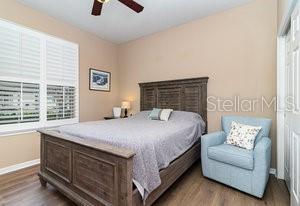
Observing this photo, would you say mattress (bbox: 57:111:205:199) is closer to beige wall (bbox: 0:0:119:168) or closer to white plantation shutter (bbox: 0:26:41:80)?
beige wall (bbox: 0:0:119:168)

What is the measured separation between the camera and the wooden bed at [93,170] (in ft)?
4.52

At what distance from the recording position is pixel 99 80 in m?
4.25

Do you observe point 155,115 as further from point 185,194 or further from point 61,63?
point 61,63

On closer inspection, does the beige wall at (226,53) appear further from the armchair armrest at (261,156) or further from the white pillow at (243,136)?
the armchair armrest at (261,156)

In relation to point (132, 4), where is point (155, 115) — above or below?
below

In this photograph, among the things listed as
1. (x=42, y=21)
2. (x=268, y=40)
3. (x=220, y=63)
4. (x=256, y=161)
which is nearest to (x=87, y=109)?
(x=42, y=21)

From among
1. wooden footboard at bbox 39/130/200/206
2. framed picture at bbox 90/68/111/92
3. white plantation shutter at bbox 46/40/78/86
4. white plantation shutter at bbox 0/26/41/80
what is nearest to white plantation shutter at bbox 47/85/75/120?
white plantation shutter at bbox 46/40/78/86

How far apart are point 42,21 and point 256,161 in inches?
162

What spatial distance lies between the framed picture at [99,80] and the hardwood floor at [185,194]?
2344 mm

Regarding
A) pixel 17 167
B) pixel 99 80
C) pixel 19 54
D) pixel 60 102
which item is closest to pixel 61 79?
pixel 60 102

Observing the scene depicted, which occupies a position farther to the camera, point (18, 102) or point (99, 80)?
point (99, 80)

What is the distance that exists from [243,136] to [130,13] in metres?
2.87

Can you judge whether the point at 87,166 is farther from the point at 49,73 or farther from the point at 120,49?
the point at 120,49

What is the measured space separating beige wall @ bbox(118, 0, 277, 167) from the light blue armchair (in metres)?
0.61
